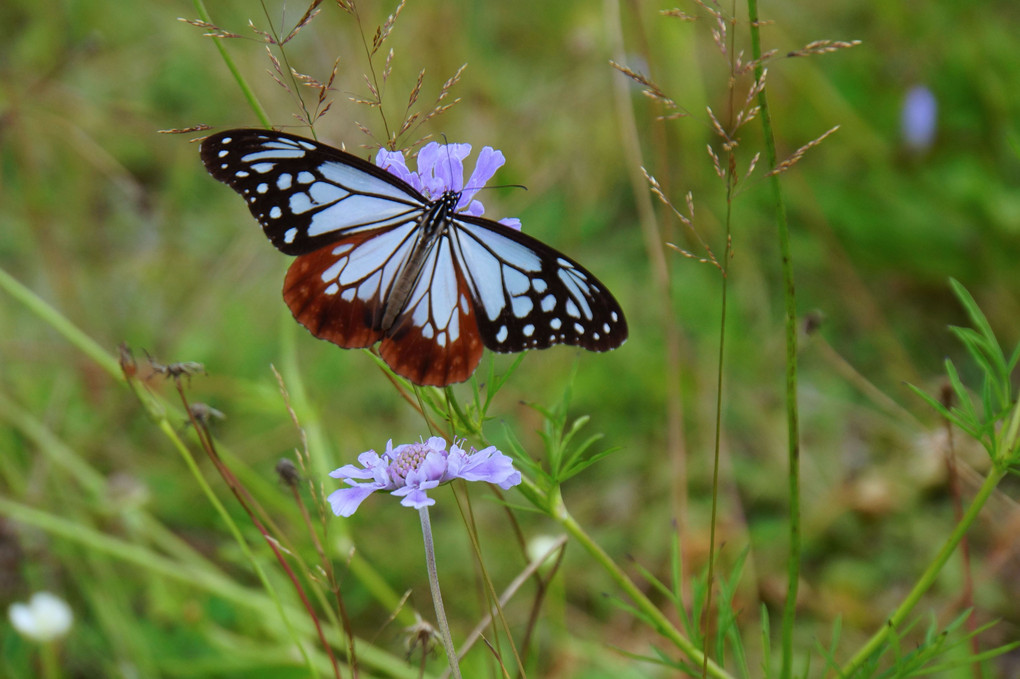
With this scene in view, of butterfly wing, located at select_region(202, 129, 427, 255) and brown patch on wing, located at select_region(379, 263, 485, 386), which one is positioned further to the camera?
butterfly wing, located at select_region(202, 129, 427, 255)

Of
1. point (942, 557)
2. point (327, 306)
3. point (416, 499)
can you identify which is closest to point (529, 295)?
point (327, 306)

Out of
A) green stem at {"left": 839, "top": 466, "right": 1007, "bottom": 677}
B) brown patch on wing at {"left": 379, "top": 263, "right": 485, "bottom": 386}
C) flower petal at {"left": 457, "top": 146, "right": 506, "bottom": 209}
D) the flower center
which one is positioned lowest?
green stem at {"left": 839, "top": 466, "right": 1007, "bottom": 677}

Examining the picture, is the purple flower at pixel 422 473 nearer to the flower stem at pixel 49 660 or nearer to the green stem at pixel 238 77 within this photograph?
the green stem at pixel 238 77

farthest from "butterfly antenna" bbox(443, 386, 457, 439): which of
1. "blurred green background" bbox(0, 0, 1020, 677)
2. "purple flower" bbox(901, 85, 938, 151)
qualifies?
"purple flower" bbox(901, 85, 938, 151)

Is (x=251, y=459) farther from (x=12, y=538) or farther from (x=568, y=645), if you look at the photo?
(x=568, y=645)

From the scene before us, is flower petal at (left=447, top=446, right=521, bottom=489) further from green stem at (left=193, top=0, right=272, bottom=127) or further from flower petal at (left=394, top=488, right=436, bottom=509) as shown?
green stem at (left=193, top=0, right=272, bottom=127)
